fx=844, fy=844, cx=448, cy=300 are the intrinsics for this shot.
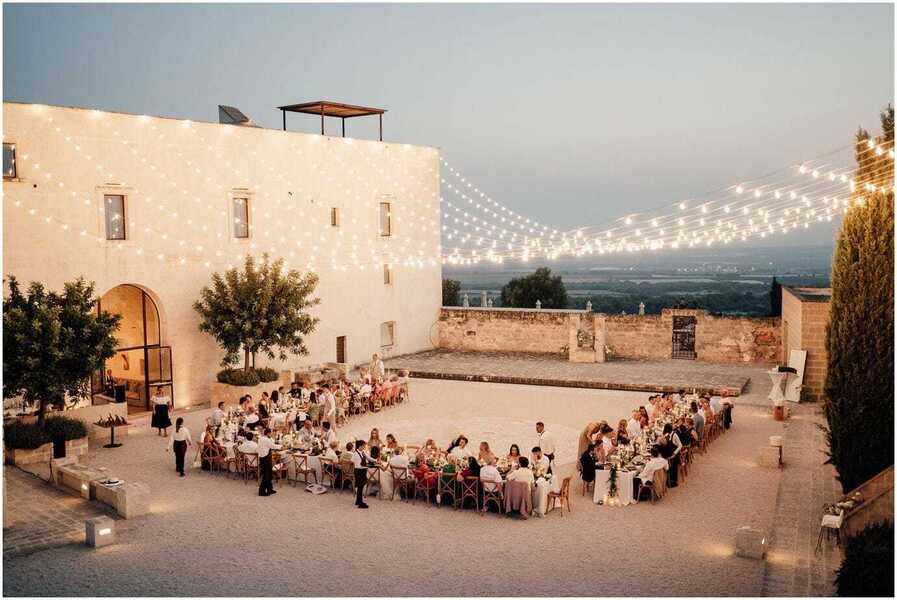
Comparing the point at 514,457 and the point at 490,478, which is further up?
the point at 514,457

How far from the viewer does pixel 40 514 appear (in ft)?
41.0

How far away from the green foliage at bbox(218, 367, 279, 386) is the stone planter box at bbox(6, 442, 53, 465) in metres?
5.48

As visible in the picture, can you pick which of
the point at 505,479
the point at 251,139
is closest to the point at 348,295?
the point at 251,139

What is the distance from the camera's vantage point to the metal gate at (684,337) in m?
26.2

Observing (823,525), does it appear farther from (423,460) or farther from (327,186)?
(327,186)

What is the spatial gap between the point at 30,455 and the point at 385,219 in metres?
14.1

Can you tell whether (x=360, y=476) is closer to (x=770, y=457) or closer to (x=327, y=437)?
(x=327, y=437)

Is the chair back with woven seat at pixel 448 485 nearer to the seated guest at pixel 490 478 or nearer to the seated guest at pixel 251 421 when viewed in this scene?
the seated guest at pixel 490 478

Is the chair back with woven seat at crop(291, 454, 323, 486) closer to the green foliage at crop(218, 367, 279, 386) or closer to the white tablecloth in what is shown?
the white tablecloth

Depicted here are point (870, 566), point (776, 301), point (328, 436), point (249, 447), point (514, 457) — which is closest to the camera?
point (870, 566)

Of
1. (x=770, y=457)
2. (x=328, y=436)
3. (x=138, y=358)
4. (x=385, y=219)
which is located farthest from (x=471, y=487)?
(x=385, y=219)

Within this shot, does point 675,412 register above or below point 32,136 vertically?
below

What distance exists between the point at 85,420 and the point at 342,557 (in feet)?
30.2

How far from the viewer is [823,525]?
10.7 m
